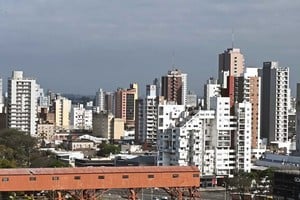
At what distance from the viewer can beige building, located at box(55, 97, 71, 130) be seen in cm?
6538

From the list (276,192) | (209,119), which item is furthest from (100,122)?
(276,192)

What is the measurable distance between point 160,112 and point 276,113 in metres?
9.11

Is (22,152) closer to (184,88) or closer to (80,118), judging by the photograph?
(184,88)

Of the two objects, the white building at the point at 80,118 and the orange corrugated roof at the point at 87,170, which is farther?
the white building at the point at 80,118

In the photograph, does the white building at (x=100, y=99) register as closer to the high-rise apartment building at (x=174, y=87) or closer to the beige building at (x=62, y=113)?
the beige building at (x=62, y=113)

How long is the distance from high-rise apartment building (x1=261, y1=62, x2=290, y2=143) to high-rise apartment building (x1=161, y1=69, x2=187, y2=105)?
31.4 ft

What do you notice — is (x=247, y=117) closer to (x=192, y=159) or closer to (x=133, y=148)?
(x=192, y=159)

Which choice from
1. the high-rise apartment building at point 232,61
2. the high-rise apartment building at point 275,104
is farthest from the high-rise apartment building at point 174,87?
the high-rise apartment building at point 275,104

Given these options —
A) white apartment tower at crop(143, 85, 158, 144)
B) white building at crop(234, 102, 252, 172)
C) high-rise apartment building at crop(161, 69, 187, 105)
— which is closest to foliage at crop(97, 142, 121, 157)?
white apartment tower at crop(143, 85, 158, 144)

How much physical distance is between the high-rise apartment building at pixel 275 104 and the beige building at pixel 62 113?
74.1 feet

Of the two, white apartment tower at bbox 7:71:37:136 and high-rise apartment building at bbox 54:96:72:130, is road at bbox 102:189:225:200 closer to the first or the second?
white apartment tower at bbox 7:71:37:136

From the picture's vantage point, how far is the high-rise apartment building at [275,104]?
45125 mm

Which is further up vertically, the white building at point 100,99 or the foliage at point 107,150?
the white building at point 100,99

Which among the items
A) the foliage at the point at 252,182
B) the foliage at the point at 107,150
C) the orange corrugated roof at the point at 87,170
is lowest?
the foliage at the point at 252,182
